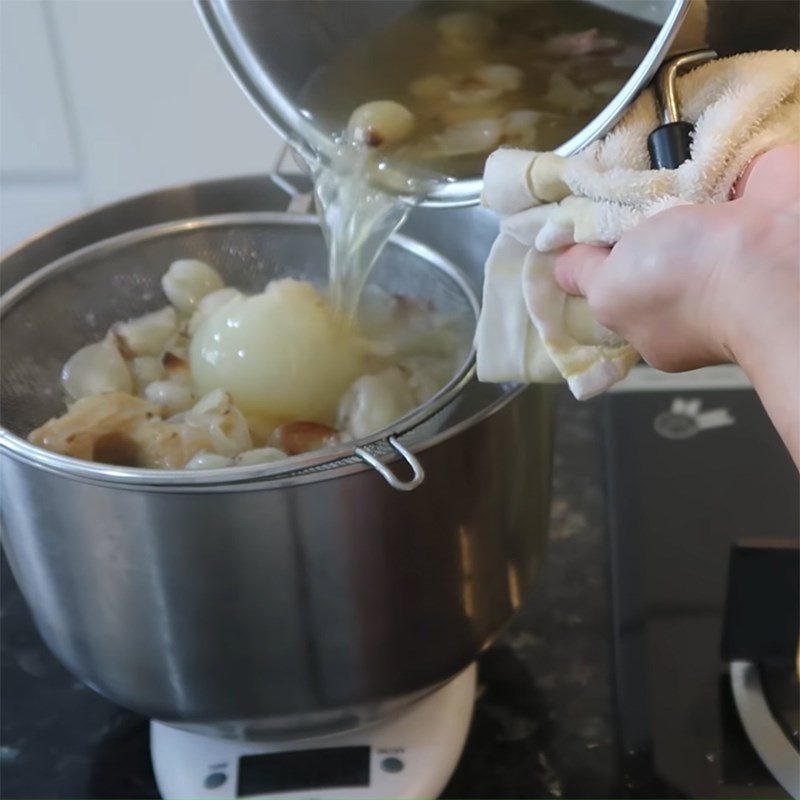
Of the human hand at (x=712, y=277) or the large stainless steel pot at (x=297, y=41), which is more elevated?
the large stainless steel pot at (x=297, y=41)

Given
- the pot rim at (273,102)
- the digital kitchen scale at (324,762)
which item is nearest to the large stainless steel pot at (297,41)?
the pot rim at (273,102)

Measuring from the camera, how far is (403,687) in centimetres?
57

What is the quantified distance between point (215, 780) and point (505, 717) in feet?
0.59

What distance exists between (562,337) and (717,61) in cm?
14

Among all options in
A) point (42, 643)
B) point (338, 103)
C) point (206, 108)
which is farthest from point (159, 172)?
point (42, 643)

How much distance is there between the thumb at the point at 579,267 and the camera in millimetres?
458

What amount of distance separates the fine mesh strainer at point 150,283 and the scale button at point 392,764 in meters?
0.21

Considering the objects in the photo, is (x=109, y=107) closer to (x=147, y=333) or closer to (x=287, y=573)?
(x=147, y=333)

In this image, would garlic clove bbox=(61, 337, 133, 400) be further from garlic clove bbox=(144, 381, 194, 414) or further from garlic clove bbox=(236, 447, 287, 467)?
garlic clove bbox=(236, 447, 287, 467)

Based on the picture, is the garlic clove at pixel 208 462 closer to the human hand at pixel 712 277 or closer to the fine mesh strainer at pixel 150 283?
the fine mesh strainer at pixel 150 283

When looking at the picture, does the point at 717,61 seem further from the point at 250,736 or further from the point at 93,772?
the point at 93,772

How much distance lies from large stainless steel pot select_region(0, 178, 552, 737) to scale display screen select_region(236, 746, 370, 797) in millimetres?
44

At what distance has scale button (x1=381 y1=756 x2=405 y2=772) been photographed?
619 millimetres

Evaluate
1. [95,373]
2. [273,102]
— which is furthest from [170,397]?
[273,102]
